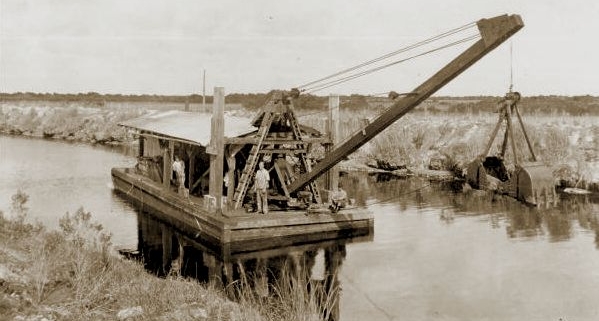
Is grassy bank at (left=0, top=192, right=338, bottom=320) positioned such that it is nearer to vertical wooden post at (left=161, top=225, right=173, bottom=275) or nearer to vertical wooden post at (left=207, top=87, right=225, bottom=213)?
vertical wooden post at (left=161, top=225, right=173, bottom=275)

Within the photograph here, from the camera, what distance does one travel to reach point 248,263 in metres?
13.8

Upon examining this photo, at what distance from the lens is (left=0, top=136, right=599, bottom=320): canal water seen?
1135cm

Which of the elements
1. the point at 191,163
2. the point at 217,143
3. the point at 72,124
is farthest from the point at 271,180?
the point at 72,124

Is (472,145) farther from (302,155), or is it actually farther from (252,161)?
(252,161)

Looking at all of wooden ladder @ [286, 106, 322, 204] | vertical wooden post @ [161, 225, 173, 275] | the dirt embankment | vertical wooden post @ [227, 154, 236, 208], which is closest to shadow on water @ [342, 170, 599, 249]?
wooden ladder @ [286, 106, 322, 204]

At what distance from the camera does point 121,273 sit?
398 inches

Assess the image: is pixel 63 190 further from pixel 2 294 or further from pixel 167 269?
pixel 2 294

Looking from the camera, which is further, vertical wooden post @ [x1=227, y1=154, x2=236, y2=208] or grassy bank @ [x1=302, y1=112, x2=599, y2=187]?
grassy bank @ [x1=302, y1=112, x2=599, y2=187]

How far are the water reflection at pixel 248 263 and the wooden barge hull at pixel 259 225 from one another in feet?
0.74

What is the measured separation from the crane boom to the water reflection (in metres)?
2.45

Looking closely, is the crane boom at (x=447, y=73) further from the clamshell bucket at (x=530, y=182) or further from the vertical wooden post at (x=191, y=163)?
the vertical wooden post at (x=191, y=163)

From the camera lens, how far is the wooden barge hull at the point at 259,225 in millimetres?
14703

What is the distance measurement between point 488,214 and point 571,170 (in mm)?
7202

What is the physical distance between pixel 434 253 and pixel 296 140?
5.06 m
